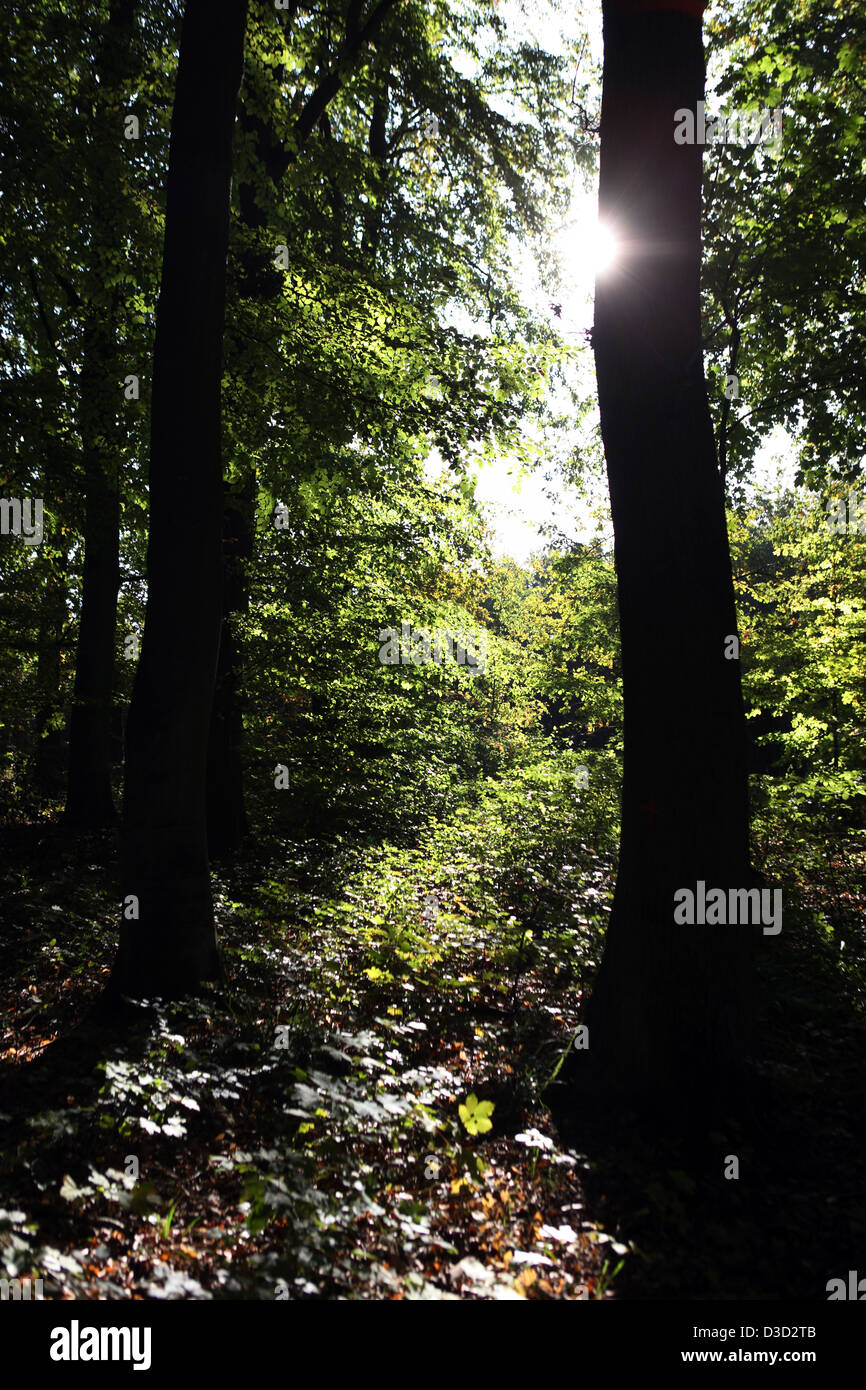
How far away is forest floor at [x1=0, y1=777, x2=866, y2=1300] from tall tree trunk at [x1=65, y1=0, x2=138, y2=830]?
5526 millimetres

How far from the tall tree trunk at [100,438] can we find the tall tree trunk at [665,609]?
5.88m

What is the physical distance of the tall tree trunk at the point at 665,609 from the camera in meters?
4.23

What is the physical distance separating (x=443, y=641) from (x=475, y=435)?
5797 mm

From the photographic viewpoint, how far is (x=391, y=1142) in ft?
12.4

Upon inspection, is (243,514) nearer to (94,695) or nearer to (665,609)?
(94,695)

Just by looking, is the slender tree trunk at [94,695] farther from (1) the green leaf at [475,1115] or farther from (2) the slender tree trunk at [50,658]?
(1) the green leaf at [475,1115]

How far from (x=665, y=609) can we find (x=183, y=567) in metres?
3.45

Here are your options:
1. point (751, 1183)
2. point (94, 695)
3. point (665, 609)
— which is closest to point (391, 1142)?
point (751, 1183)

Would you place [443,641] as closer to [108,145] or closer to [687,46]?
[108,145]

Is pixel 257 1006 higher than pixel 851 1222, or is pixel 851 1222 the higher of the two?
pixel 257 1006

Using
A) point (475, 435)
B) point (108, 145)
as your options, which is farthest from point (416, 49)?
point (475, 435)

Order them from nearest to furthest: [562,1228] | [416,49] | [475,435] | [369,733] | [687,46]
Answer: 1. [562,1228]
2. [687,46]
3. [475,435]
4. [416,49]
5. [369,733]

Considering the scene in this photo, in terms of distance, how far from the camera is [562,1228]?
10.7 ft
